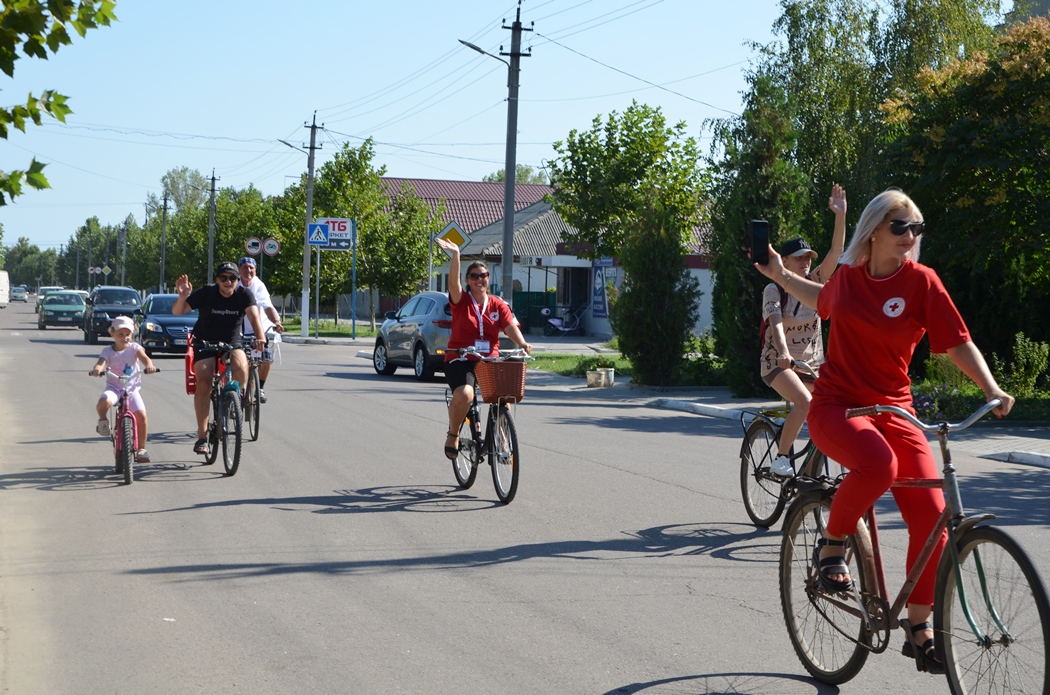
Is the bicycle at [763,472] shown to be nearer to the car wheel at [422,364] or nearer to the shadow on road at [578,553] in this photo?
the shadow on road at [578,553]

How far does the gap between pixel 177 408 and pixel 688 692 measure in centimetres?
1214

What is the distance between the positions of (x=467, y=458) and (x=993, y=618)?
597cm

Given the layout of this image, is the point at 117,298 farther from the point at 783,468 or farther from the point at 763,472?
the point at 783,468

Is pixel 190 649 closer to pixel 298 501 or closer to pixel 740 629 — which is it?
pixel 740 629

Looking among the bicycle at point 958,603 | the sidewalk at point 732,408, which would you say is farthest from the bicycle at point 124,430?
the sidewalk at point 732,408

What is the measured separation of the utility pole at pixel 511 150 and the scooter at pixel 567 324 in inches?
651

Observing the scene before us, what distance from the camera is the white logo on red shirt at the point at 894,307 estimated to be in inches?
176

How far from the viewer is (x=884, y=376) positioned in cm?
456

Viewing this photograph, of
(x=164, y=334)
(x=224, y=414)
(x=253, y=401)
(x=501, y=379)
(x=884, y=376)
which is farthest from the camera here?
(x=164, y=334)

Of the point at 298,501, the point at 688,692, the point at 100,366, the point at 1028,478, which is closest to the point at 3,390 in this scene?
the point at 100,366

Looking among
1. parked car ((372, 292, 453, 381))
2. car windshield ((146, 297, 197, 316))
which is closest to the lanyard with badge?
parked car ((372, 292, 453, 381))

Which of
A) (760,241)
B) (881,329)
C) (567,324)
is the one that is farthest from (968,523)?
(567,324)

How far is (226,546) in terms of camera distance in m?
7.43

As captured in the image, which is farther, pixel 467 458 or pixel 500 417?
pixel 467 458
